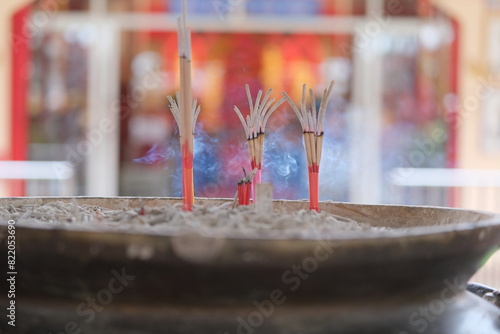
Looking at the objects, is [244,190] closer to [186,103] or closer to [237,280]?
[186,103]

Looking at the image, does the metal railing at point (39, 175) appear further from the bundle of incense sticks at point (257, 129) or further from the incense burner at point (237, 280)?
the incense burner at point (237, 280)

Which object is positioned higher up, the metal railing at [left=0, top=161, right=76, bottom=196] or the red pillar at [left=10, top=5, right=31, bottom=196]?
the red pillar at [left=10, top=5, right=31, bottom=196]

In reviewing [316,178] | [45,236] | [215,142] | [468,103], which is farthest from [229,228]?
[468,103]

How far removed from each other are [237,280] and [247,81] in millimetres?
4807

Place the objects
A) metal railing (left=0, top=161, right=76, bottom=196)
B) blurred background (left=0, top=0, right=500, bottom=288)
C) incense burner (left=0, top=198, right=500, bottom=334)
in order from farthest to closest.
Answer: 1. blurred background (left=0, top=0, right=500, bottom=288)
2. metal railing (left=0, top=161, right=76, bottom=196)
3. incense burner (left=0, top=198, right=500, bottom=334)

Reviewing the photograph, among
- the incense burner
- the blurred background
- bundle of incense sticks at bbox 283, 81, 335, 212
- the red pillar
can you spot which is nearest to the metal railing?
the blurred background

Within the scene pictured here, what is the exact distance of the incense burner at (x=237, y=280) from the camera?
33.4 inches

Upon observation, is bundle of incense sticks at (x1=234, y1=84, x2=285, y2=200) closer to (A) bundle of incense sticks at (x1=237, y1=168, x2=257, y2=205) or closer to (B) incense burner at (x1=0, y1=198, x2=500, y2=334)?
(A) bundle of incense sticks at (x1=237, y1=168, x2=257, y2=205)

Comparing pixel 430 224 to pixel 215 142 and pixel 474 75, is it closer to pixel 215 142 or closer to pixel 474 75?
pixel 215 142

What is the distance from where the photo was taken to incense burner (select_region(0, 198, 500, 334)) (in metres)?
0.85

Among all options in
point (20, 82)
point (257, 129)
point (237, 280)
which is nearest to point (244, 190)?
point (257, 129)

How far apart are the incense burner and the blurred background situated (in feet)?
14.8

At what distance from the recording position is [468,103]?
550 cm

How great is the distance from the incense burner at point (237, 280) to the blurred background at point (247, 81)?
177 inches
